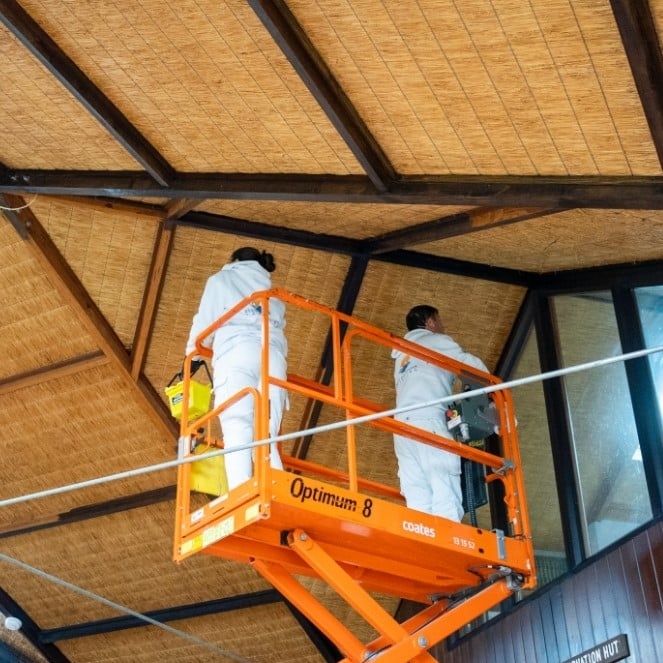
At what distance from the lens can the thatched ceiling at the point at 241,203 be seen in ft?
17.0

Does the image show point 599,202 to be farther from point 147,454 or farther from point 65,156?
point 147,454

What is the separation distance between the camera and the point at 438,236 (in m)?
7.38

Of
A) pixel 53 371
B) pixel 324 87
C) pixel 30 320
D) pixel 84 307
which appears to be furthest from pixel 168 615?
pixel 324 87

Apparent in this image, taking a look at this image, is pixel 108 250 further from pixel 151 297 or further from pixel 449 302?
pixel 449 302

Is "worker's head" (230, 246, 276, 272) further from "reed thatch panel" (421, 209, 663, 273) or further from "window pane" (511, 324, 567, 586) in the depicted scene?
"window pane" (511, 324, 567, 586)

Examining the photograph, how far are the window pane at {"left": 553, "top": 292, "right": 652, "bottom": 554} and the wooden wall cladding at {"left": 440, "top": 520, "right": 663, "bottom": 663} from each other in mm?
231

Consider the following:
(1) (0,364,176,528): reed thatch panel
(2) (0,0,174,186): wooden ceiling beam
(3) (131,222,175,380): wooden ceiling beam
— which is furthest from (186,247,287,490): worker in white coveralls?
(1) (0,364,176,528): reed thatch panel

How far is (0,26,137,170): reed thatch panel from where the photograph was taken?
242 inches

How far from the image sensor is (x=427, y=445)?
6652 millimetres

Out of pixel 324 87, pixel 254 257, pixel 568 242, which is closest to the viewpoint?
pixel 324 87

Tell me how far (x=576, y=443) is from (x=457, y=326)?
1.42 meters

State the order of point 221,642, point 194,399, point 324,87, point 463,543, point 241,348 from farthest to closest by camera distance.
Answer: point 221,642 → point 194,399 → point 241,348 → point 463,543 → point 324,87

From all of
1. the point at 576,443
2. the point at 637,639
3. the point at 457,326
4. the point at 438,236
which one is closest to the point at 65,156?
the point at 438,236

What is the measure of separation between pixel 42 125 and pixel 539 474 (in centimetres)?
424
